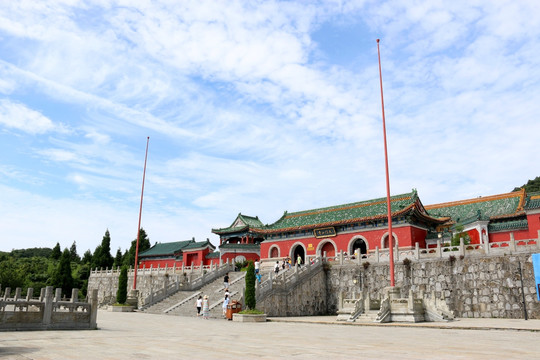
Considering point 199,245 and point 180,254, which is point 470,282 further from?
point 180,254

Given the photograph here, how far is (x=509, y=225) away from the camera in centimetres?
2766

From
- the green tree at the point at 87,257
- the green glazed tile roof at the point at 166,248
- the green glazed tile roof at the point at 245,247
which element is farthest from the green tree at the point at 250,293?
the green tree at the point at 87,257

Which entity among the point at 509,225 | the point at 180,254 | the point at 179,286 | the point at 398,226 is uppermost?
the point at 398,226

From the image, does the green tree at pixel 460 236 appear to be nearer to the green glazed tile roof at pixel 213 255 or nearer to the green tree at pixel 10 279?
the green glazed tile roof at pixel 213 255

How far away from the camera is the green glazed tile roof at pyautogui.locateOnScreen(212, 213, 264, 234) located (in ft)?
142

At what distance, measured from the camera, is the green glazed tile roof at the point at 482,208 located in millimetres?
29383

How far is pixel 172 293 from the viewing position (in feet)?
87.4

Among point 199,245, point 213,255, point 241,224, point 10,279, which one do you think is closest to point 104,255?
point 10,279

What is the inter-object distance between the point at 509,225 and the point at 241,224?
997 inches

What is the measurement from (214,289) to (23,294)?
1097 inches

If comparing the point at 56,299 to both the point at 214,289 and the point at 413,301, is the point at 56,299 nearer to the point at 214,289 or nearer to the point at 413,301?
the point at 413,301

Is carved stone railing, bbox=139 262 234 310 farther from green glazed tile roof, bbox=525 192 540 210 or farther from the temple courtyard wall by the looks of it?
green glazed tile roof, bbox=525 192 540 210

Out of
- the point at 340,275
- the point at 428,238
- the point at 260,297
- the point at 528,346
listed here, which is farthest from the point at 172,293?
the point at 528,346

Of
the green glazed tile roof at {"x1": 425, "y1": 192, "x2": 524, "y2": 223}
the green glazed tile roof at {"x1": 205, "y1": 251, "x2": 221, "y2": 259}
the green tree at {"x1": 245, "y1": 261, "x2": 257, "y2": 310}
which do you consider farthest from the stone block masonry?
the green glazed tile roof at {"x1": 205, "y1": 251, "x2": 221, "y2": 259}
